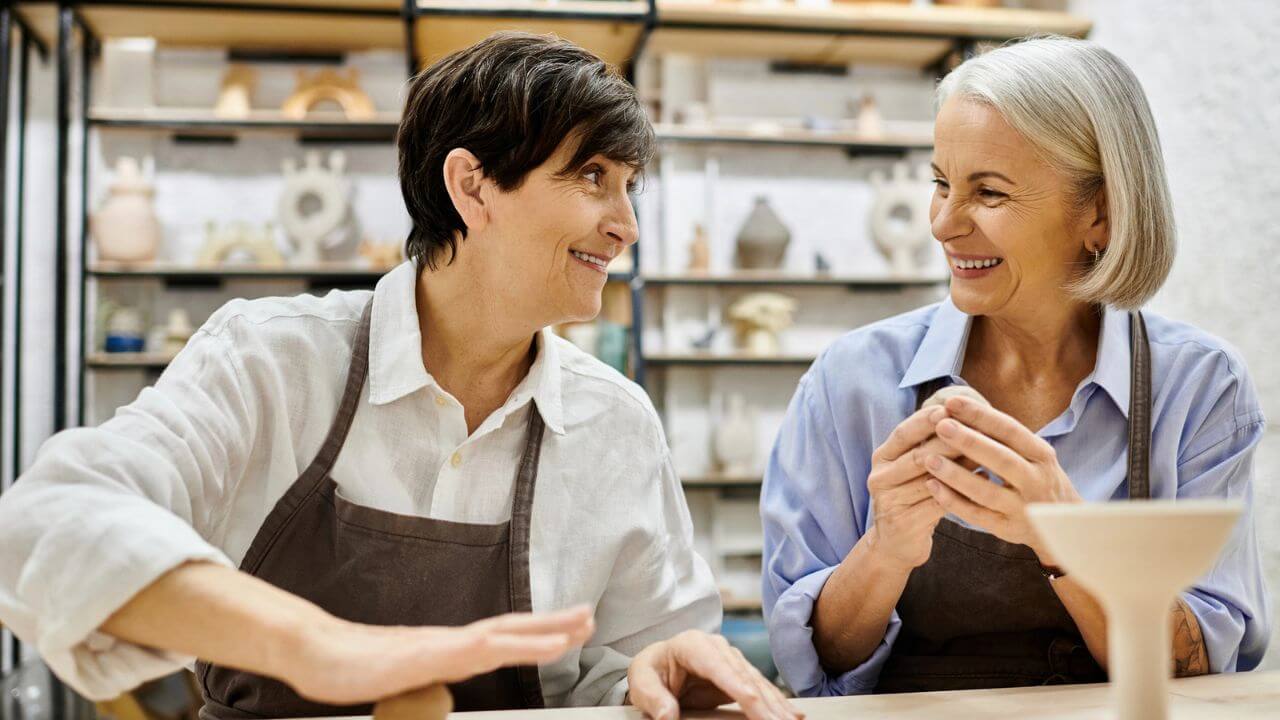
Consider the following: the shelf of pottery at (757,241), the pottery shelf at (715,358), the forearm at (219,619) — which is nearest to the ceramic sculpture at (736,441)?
the shelf of pottery at (757,241)

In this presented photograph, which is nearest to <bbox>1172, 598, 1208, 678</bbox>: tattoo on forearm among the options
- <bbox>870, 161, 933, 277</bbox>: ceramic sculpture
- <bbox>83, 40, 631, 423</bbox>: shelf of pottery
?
<bbox>83, 40, 631, 423</bbox>: shelf of pottery

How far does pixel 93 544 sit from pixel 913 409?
114 centimetres

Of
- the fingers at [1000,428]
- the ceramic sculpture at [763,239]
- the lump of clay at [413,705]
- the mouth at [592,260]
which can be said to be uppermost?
the ceramic sculpture at [763,239]

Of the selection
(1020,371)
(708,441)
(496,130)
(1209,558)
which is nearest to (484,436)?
→ (496,130)

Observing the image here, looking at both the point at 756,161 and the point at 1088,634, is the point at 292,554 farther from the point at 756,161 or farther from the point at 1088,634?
the point at 756,161

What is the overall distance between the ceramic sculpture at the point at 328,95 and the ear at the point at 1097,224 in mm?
3700

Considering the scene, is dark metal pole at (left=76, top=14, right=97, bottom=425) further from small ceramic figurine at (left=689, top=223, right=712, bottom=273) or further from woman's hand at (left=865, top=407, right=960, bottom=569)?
woman's hand at (left=865, top=407, right=960, bottom=569)

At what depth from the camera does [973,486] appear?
1.23 m

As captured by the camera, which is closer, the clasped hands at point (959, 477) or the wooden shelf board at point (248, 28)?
the clasped hands at point (959, 477)

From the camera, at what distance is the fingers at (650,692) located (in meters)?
1.10

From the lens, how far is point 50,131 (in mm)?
4789

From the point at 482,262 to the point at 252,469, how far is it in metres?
0.42

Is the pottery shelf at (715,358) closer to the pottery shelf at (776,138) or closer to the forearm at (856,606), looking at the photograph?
the pottery shelf at (776,138)

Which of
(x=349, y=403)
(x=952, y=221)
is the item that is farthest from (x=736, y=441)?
(x=349, y=403)
